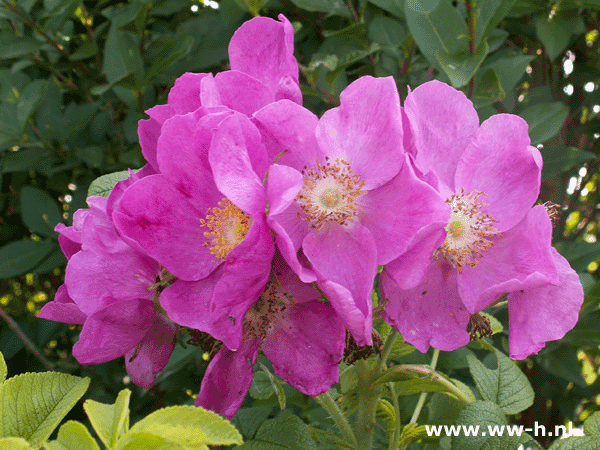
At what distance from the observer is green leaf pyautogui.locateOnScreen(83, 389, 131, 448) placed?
1.24ft

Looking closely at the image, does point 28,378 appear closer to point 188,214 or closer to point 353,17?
point 188,214

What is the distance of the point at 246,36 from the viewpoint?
0.66m

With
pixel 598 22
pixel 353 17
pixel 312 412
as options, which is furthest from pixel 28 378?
pixel 598 22

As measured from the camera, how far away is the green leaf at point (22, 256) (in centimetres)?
146

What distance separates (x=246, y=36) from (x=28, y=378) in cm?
44

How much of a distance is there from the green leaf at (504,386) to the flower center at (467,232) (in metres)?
0.29

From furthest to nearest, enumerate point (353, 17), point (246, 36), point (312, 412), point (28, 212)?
point (28, 212)
point (353, 17)
point (312, 412)
point (246, 36)

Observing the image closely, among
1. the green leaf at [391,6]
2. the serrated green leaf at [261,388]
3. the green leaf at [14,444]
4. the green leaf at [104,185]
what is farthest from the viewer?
the green leaf at [391,6]

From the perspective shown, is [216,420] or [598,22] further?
[598,22]

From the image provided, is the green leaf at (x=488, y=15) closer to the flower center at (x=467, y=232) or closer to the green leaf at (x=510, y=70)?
the green leaf at (x=510, y=70)

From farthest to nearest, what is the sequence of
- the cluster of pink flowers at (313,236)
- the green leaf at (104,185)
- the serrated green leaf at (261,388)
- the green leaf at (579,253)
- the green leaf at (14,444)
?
the green leaf at (579,253)
the serrated green leaf at (261,388)
the green leaf at (104,185)
the cluster of pink flowers at (313,236)
the green leaf at (14,444)

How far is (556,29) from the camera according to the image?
4.07ft

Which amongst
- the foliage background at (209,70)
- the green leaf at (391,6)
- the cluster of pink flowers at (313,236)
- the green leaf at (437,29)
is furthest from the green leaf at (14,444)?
the green leaf at (391,6)

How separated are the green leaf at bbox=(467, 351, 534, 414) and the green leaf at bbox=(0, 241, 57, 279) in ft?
3.78
